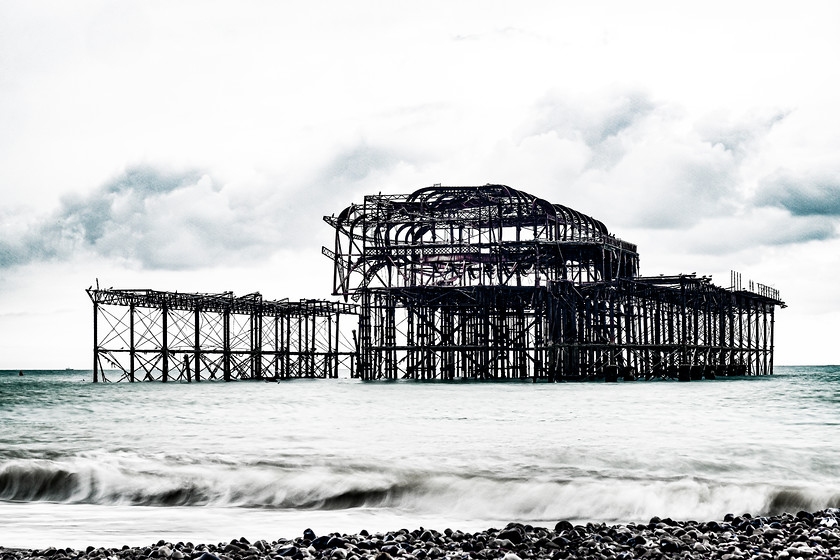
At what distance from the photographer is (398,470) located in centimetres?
2062

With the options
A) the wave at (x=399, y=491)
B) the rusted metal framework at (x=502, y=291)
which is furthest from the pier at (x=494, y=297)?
the wave at (x=399, y=491)

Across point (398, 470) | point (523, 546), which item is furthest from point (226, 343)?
point (523, 546)

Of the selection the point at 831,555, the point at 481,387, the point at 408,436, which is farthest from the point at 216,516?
the point at 481,387

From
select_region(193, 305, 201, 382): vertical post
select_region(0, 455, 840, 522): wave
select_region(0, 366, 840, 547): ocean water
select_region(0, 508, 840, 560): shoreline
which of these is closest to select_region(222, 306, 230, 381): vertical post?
select_region(193, 305, 201, 382): vertical post

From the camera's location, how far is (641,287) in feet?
214

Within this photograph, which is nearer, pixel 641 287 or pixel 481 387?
pixel 481 387

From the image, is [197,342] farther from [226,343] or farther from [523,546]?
[523,546]

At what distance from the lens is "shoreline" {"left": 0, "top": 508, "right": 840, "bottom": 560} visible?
449 inches

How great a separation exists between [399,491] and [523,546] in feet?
23.4

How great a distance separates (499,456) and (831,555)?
39.2 feet

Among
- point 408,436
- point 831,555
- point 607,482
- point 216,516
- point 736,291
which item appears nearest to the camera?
point 831,555

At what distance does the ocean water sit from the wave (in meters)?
0.04

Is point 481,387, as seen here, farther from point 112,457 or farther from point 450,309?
point 112,457

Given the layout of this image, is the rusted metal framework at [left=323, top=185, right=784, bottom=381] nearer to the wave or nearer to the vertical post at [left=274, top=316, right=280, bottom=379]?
the vertical post at [left=274, top=316, right=280, bottom=379]
